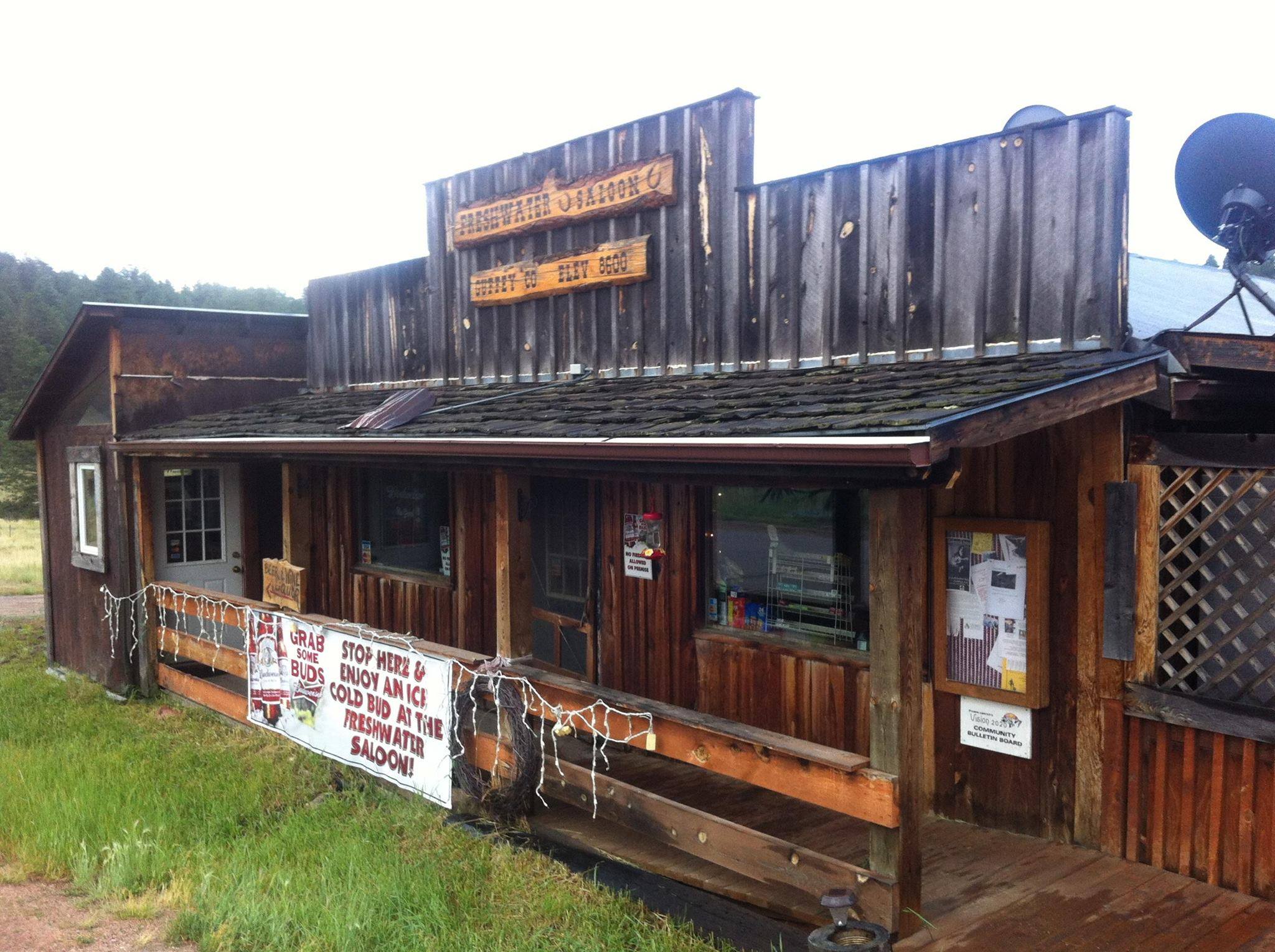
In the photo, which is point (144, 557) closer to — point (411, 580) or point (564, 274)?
point (411, 580)

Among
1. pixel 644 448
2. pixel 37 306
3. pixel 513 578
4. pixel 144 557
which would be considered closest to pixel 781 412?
pixel 644 448

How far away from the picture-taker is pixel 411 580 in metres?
9.91

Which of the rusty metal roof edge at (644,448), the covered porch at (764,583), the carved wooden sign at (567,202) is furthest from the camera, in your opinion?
the carved wooden sign at (567,202)

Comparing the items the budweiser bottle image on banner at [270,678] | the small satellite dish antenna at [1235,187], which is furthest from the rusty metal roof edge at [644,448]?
the small satellite dish antenna at [1235,187]

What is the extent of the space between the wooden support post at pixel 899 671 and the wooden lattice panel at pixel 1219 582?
1.59 m

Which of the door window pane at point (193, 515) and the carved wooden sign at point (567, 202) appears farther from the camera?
the door window pane at point (193, 515)

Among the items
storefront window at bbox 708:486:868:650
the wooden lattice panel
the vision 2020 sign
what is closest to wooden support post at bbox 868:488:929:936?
the wooden lattice panel

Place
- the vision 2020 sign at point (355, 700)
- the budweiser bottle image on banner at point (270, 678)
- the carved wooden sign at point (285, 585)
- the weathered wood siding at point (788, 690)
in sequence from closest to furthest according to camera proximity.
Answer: the weathered wood siding at point (788, 690), the vision 2020 sign at point (355, 700), the carved wooden sign at point (285, 585), the budweiser bottle image on banner at point (270, 678)

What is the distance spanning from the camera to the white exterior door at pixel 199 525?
446 inches

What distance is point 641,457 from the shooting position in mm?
4902

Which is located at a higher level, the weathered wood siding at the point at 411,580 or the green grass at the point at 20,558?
the weathered wood siding at the point at 411,580

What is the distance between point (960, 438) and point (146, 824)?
226 inches

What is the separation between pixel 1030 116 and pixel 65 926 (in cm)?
693

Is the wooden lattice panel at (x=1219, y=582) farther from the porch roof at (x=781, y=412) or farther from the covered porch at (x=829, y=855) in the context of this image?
the covered porch at (x=829, y=855)
